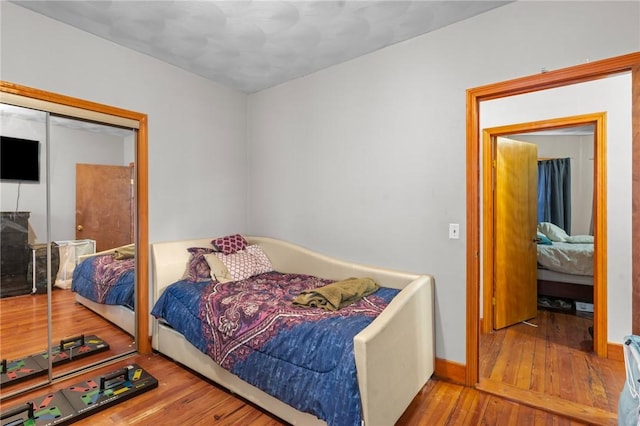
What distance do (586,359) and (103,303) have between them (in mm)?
4124

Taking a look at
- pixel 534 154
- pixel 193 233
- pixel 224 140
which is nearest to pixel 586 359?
pixel 534 154

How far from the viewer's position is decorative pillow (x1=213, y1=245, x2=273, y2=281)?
2816 millimetres

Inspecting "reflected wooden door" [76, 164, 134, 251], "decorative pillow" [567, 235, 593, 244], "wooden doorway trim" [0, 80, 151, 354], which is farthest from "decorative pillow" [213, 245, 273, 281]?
"decorative pillow" [567, 235, 593, 244]

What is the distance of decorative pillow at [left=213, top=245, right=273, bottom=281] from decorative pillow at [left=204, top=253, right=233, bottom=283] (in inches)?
1.4

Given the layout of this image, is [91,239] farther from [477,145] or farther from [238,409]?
[477,145]

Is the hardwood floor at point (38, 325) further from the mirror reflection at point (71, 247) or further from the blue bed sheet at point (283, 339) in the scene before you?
the blue bed sheet at point (283, 339)

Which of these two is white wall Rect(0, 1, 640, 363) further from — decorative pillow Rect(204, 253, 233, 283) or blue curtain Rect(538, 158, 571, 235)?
blue curtain Rect(538, 158, 571, 235)

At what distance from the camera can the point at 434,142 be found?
2.35 meters

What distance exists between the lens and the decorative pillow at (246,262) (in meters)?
2.82

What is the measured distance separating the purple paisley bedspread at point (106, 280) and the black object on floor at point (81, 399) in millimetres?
621

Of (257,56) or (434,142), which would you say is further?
(257,56)

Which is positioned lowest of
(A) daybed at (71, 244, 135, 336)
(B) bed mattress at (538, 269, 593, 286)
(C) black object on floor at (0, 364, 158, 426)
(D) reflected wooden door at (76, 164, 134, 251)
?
(C) black object on floor at (0, 364, 158, 426)

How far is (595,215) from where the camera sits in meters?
2.77

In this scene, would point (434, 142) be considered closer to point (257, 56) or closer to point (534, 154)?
point (257, 56)
